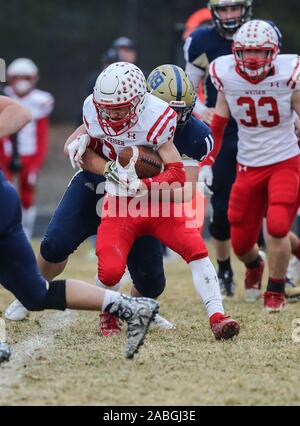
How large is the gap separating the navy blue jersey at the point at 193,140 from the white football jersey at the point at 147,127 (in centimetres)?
29

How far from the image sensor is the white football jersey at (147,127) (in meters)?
4.37

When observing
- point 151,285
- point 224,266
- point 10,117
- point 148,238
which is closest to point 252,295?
point 224,266

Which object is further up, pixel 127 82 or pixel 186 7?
pixel 127 82

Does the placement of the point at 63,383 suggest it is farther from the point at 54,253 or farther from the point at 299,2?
the point at 299,2

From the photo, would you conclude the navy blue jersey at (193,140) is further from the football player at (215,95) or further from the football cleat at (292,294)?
the football cleat at (292,294)

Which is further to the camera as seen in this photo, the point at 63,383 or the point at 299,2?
the point at 299,2

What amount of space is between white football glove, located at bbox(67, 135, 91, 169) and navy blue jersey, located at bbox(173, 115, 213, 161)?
18.6 inches

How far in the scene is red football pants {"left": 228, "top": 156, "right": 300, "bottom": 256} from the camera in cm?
535

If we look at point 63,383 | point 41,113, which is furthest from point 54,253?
point 41,113

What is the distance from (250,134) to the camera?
5594 millimetres

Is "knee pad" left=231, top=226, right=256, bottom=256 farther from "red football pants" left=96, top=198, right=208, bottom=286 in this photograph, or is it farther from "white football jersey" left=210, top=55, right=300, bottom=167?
"red football pants" left=96, top=198, right=208, bottom=286

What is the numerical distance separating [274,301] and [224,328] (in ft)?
3.72

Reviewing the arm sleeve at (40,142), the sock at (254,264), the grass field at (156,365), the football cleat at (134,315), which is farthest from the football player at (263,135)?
the arm sleeve at (40,142)
